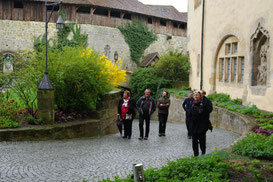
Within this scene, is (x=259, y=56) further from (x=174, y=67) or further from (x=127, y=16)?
(x=127, y=16)

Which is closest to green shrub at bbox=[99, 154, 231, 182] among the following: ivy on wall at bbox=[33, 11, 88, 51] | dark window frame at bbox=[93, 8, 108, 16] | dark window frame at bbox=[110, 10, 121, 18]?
ivy on wall at bbox=[33, 11, 88, 51]

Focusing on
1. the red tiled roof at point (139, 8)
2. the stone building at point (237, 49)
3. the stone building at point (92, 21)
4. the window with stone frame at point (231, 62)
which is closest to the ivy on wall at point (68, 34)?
the stone building at point (92, 21)

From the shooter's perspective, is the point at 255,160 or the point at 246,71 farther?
the point at 246,71

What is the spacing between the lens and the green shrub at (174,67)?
2516cm

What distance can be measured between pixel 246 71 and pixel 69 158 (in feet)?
32.3

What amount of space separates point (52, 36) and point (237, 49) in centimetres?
1824

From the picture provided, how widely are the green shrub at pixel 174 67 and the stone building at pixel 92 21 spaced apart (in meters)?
7.06

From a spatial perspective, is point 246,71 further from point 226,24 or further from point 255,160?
point 255,160

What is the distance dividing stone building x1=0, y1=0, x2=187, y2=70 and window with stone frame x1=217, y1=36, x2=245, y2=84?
1505 cm

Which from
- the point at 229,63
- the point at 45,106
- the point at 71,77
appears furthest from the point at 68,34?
the point at 45,106

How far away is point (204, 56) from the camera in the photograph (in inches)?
773

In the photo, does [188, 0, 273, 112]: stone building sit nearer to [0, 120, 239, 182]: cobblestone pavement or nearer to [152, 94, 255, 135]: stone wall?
[152, 94, 255, 135]: stone wall

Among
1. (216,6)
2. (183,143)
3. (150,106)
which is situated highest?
(216,6)

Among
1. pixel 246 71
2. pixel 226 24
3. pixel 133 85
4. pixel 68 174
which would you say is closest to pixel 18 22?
pixel 133 85
